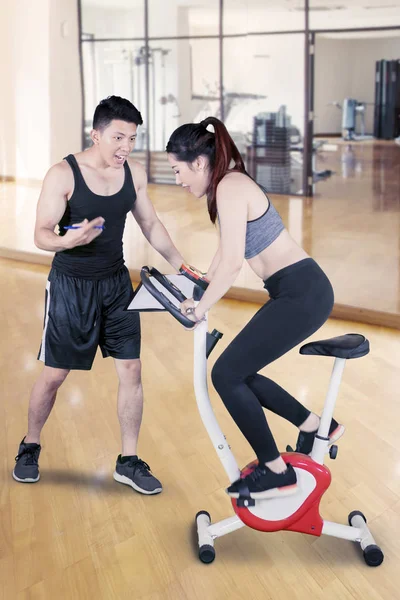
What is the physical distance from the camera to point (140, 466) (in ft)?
9.89

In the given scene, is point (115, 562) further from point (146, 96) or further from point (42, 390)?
point (146, 96)

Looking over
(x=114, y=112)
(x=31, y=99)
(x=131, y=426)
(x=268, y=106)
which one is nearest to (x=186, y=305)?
(x=114, y=112)

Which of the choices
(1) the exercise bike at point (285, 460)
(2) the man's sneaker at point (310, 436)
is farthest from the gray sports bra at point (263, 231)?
(2) the man's sneaker at point (310, 436)

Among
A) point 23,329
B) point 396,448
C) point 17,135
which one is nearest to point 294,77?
point 17,135

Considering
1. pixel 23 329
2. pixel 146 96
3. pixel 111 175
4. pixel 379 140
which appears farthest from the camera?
pixel 379 140

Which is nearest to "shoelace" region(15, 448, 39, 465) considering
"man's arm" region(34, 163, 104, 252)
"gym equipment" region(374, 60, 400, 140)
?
"man's arm" region(34, 163, 104, 252)

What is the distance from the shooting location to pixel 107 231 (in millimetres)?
2799

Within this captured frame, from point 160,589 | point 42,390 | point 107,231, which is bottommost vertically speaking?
point 160,589

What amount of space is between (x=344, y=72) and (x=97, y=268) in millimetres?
20326

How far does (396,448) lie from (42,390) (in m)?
1.53

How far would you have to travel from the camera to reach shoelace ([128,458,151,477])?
2996 millimetres

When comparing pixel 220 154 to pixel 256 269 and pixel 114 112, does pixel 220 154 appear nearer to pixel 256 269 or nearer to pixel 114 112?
pixel 256 269

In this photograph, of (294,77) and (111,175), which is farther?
(294,77)

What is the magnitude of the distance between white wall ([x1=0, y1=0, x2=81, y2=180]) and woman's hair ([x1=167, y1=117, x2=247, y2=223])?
5.45 meters
